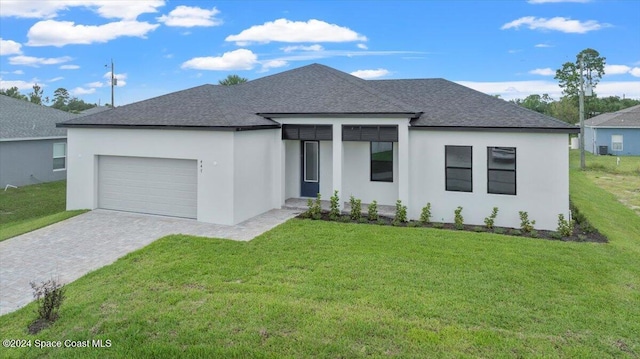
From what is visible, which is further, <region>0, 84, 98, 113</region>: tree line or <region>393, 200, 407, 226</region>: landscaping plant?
<region>0, 84, 98, 113</region>: tree line

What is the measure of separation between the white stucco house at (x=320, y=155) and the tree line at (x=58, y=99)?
6320 centimetres

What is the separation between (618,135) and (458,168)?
3482 cm

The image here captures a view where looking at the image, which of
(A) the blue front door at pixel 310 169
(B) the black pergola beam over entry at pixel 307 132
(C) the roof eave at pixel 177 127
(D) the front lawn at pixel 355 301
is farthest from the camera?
(A) the blue front door at pixel 310 169

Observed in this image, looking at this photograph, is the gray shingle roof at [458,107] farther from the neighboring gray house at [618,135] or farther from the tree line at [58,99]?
the tree line at [58,99]

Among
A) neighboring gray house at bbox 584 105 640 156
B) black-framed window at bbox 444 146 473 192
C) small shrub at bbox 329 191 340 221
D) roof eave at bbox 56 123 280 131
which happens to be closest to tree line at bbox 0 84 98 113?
roof eave at bbox 56 123 280 131

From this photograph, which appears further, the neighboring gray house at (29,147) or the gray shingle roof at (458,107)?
the neighboring gray house at (29,147)

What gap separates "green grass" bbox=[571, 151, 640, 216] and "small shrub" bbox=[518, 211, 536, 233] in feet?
23.9

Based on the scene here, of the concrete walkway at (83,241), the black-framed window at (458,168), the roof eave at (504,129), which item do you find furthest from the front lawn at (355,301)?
the roof eave at (504,129)

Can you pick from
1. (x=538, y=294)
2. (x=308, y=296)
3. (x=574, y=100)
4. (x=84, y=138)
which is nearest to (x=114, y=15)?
(x=84, y=138)

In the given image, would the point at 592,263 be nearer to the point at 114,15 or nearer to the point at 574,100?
the point at 114,15

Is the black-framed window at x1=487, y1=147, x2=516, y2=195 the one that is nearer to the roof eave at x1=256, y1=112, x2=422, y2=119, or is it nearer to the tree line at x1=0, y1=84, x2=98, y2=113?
the roof eave at x1=256, y1=112, x2=422, y2=119

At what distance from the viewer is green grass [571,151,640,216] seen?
18125 millimetres

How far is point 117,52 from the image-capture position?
3606cm

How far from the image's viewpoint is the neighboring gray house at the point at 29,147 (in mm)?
19750
